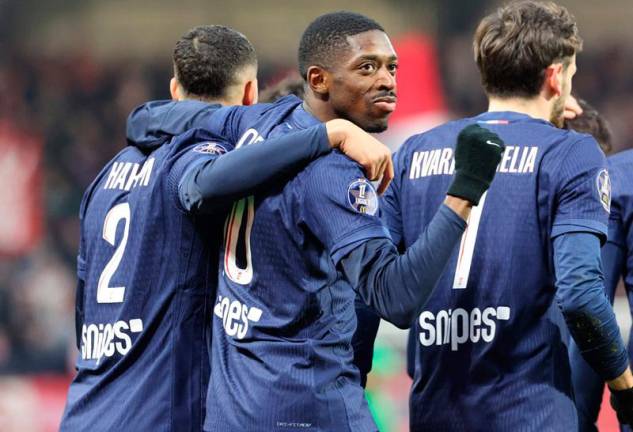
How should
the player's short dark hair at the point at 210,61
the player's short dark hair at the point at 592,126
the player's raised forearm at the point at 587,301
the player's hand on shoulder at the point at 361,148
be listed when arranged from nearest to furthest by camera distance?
the player's hand on shoulder at the point at 361,148, the player's raised forearm at the point at 587,301, the player's short dark hair at the point at 210,61, the player's short dark hair at the point at 592,126

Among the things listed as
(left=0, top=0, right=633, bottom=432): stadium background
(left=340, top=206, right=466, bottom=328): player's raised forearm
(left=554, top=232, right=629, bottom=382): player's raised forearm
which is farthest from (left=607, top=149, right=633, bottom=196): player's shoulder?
(left=0, top=0, right=633, bottom=432): stadium background

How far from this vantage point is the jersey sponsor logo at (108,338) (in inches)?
139

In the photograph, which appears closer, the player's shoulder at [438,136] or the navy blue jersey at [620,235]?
the player's shoulder at [438,136]

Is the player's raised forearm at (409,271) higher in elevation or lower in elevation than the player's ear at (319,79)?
lower

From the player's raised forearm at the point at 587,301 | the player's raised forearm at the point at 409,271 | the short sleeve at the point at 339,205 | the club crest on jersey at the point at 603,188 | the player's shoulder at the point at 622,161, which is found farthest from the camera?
the player's shoulder at the point at 622,161

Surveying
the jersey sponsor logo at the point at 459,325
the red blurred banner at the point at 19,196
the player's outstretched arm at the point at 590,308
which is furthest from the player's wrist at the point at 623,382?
the red blurred banner at the point at 19,196

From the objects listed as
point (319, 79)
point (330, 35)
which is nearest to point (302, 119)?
point (319, 79)

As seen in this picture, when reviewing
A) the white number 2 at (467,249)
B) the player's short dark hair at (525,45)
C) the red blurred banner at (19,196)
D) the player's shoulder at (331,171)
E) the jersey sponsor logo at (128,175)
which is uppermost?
the player's short dark hair at (525,45)

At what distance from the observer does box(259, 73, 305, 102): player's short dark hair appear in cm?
486

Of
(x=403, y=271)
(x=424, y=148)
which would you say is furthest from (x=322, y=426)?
(x=424, y=148)

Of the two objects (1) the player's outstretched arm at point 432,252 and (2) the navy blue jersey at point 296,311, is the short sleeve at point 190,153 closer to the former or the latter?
(2) the navy blue jersey at point 296,311

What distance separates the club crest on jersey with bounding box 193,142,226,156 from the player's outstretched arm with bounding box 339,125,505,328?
71 cm

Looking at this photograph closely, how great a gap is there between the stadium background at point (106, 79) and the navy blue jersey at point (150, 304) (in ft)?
24.3

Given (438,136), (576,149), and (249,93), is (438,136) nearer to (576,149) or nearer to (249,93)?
(576,149)
